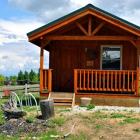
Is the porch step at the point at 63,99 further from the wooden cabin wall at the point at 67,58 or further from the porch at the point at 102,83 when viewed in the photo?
the wooden cabin wall at the point at 67,58

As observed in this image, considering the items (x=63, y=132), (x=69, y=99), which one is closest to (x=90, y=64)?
(x=69, y=99)

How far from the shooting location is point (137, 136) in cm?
542

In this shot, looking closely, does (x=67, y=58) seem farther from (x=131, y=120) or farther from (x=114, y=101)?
(x=131, y=120)

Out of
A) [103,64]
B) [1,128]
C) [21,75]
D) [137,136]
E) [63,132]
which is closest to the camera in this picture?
[137,136]

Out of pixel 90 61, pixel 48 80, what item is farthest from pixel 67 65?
pixel 48 80

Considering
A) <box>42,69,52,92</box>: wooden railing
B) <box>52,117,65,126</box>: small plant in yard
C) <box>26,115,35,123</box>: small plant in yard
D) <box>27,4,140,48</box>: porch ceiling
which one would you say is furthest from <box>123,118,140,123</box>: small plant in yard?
<box>42,69,52,92</box>: wooden railing

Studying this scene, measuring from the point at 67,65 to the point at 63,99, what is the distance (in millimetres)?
2392

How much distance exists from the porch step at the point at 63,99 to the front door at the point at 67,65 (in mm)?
1485

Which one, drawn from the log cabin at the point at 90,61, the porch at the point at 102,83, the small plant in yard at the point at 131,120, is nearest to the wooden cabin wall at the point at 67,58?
the log cabin at the point at 90,61

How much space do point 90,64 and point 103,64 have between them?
68 centimetres

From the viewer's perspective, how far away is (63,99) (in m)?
9.48

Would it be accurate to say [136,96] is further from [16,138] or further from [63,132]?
[16,138]

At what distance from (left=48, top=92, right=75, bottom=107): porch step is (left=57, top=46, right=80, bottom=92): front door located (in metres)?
1.49

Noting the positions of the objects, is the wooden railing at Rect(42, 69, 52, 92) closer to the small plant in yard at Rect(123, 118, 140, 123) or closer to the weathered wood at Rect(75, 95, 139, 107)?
the weathered wood at Rect(75, 95, 139, 107)
